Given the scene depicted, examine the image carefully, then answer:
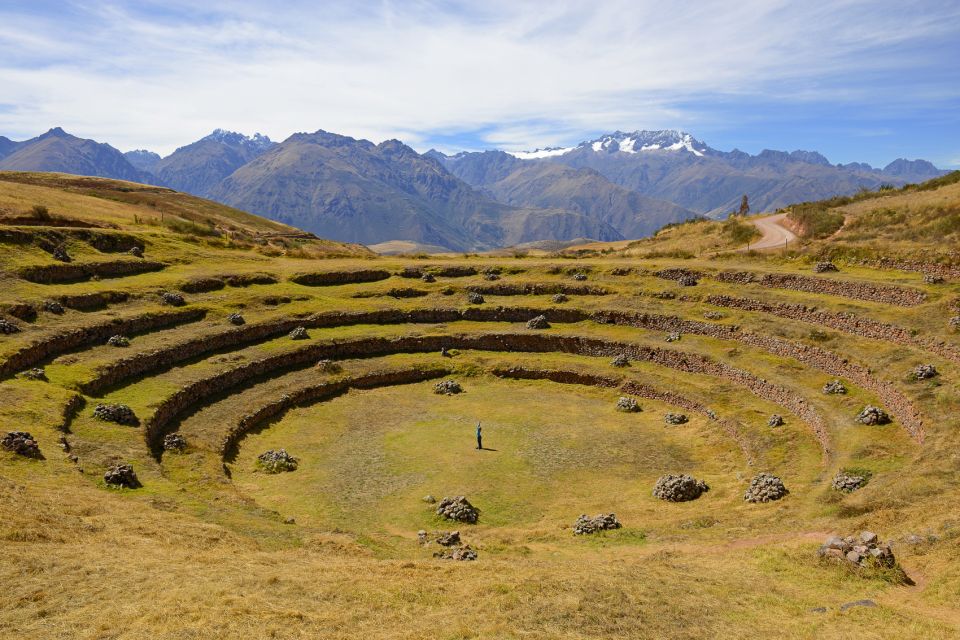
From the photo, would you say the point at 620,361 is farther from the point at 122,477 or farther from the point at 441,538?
the point at 122,477

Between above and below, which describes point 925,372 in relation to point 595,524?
above

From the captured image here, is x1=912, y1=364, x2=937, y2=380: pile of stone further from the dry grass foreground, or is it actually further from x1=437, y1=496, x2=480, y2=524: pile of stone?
x1=437, y1=496, x2=480, y2=524: pile of stone

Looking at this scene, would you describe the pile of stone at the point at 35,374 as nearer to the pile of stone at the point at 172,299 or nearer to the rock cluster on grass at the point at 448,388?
the pile of stone at the point at 172,299

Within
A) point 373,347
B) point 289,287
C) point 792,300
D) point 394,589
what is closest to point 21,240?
point 289,287


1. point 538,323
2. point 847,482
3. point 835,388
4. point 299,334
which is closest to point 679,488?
point 847,482

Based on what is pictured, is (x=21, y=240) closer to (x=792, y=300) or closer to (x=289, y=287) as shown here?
(x=289, y=287)

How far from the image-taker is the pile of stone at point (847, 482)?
1131 inches

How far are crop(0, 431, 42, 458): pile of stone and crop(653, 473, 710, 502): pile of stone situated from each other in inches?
1377

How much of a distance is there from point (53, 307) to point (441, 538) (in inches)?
1807

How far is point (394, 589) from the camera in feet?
65.5

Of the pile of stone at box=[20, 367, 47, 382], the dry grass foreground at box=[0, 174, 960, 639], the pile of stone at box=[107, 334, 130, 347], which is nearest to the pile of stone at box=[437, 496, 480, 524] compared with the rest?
the dry grass foreground at box=[0, 174, 960, 639]

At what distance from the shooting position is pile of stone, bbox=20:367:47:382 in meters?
39.9

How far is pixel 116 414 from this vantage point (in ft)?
124

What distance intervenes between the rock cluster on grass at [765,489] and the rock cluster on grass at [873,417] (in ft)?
31.2
